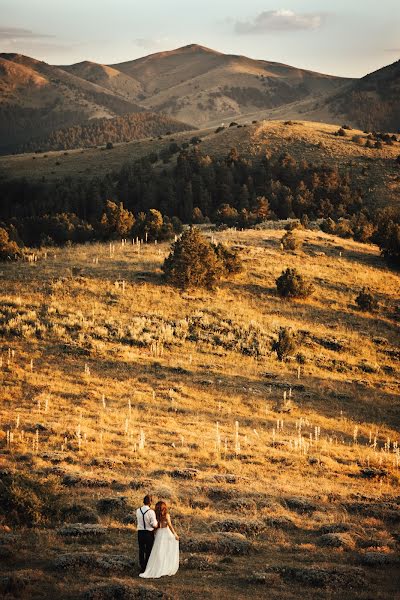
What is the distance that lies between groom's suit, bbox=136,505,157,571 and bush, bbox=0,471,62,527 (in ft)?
9.84

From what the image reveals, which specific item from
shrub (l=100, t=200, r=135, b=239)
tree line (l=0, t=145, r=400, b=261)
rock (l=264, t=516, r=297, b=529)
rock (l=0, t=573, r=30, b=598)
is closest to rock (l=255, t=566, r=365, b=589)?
rock (l=264, t=516, r=297, b=529)

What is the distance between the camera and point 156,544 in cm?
988

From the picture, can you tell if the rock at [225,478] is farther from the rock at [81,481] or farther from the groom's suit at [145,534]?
the groom's suit at [145,534]

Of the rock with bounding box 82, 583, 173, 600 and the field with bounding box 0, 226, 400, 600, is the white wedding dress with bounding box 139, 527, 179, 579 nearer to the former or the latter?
the field with bounding box 0, 226, 400, 600

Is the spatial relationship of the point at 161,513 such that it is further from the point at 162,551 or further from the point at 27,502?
the point at 27,502

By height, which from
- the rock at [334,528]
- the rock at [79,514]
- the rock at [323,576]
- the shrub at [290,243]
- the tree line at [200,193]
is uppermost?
the tree line at [200,193]

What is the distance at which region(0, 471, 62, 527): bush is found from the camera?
465 inches

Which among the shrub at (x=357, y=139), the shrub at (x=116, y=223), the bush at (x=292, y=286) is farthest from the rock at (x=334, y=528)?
the shrub at (x=357, y=139)

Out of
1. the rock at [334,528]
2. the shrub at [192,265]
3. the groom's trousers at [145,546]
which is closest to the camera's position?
the groom's trousers at [145,546]

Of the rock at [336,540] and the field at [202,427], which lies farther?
the rock at [336,540]

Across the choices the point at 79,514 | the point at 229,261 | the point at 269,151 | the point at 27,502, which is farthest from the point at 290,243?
the point at 269,151

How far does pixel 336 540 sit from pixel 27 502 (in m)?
7.03

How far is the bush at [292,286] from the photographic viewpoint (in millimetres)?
38438

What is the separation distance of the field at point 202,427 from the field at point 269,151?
176 ft
